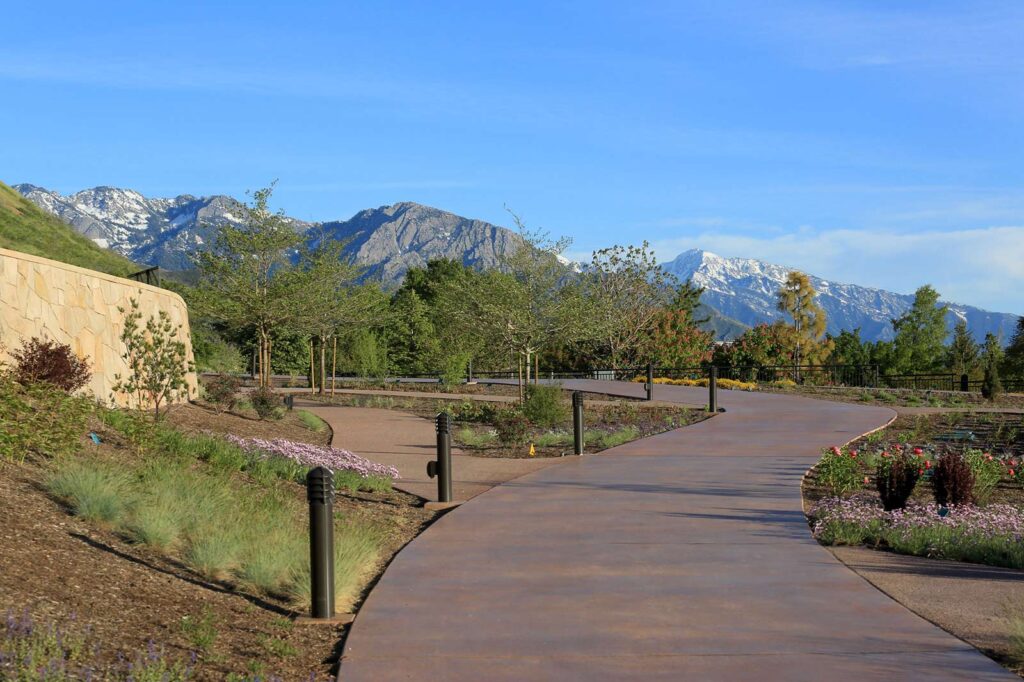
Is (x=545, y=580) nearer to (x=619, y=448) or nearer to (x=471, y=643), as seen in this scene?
(x=471, y=643)

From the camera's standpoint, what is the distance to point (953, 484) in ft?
35.7

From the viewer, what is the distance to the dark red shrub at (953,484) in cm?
1088

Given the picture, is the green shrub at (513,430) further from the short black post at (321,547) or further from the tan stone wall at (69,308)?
the short black post at (321,547)

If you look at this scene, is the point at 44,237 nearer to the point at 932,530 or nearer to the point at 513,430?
the point at 513,430

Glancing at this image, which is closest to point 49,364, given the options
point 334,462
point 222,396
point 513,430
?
point 334,462

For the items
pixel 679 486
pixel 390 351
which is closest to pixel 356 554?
pixel 679 486

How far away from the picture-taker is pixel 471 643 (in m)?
6.35

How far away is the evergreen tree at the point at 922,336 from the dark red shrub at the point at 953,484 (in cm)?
6655

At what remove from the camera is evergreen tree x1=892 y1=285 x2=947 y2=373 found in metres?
73.8

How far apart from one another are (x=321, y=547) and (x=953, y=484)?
7.05 m

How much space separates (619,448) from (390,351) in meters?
44.1

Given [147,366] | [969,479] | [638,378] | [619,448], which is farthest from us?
[638,378]

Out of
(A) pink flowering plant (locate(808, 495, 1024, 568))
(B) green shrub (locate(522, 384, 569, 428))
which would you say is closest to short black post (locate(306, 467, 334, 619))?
(A) pink flowering plant (locate(808, 495, 1024, 568))

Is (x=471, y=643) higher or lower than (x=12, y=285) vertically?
lower
